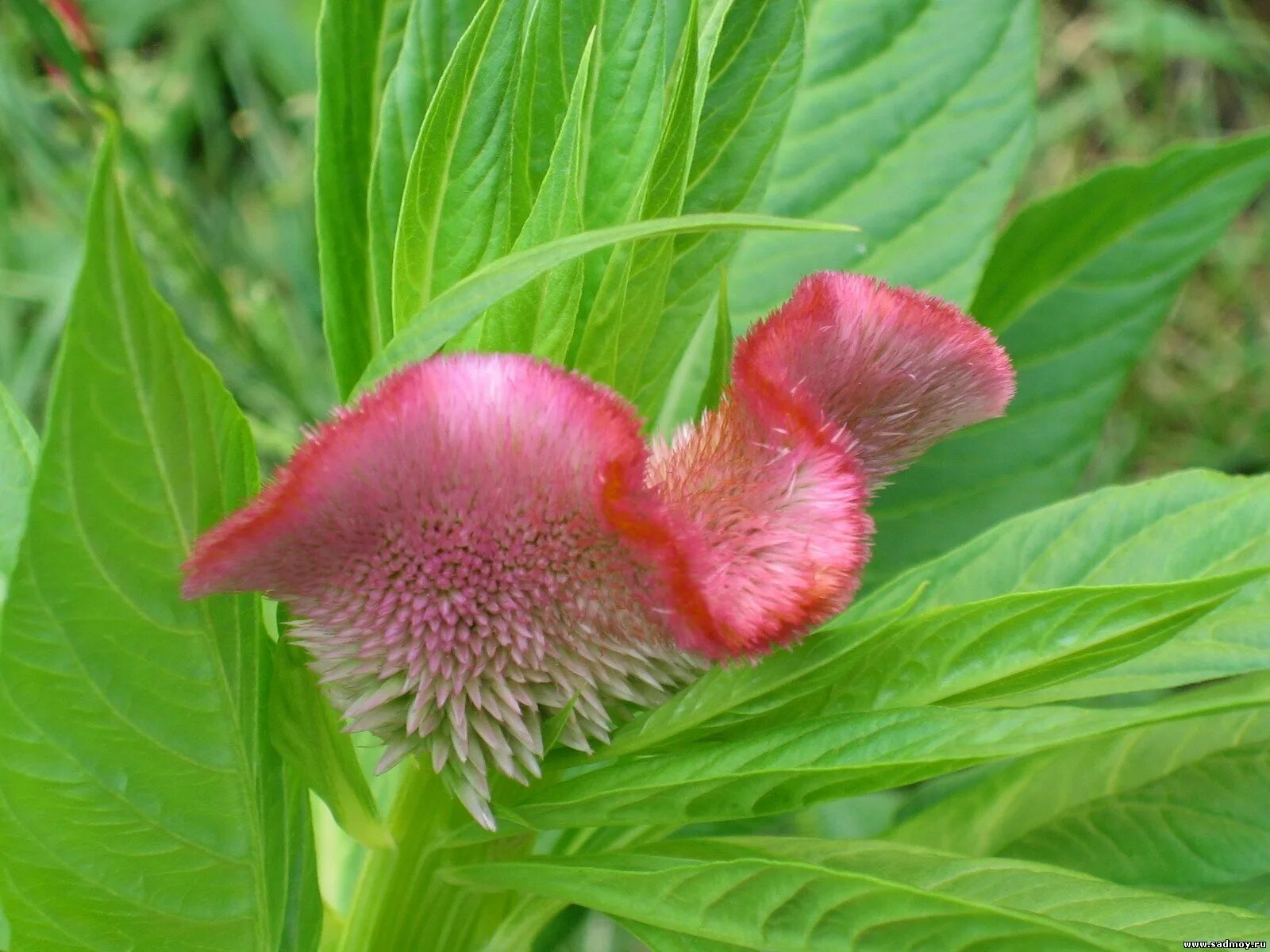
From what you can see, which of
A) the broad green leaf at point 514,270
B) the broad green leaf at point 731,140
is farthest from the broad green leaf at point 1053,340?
the broad green leaf at point 514,270

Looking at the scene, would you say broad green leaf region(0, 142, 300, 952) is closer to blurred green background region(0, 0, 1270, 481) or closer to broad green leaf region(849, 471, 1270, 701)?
broad green leaf region(849, 471, 1270, 701)

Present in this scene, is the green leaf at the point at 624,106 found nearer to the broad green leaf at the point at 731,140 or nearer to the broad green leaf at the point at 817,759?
the broad green leaf at the point at 731,140

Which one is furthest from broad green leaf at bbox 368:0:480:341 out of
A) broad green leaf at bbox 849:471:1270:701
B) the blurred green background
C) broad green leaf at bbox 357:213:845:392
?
the blurred green background

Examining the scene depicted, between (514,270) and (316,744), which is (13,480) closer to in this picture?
(316,744)

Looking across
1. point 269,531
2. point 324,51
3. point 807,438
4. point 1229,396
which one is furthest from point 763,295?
point 1229,396

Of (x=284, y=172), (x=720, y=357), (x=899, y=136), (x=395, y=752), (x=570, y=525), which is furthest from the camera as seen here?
(x=284, y=172)

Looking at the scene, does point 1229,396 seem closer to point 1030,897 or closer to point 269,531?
point 1030,897

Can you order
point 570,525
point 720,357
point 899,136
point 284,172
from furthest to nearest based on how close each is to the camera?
1. point 284,172
2. point 899,136
3. point 720,357
4. point 570,525

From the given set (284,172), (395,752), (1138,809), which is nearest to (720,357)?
(395,752)
